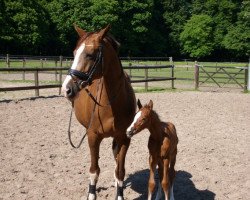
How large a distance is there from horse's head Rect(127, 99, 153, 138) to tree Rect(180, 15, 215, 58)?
58.5 meters

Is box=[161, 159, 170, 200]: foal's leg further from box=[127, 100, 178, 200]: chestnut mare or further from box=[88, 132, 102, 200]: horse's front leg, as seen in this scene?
box=[88, 132, 102, 200]: horse's front leg

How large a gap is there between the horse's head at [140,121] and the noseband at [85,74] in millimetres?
765

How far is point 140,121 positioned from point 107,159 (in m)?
2.31

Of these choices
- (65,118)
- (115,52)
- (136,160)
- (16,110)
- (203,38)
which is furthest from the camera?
(203,38)

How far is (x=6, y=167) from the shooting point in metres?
5.52

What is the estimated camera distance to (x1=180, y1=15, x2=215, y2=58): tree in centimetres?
6128

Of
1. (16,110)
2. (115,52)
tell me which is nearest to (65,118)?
(16,110)

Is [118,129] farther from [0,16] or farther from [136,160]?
[0,16]

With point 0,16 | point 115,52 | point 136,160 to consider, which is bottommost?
point 136,160

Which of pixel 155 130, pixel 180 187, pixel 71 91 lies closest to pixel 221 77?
pixel 180 187

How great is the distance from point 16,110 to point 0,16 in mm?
39376

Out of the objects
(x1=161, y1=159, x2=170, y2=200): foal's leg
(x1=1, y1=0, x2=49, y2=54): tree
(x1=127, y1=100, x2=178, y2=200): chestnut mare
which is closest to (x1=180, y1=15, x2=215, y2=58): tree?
(x1=1, y1=0, x2=49, y2=54): tree

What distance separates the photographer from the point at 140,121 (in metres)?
4.09

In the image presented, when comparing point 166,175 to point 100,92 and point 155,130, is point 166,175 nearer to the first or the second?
point 155,130
